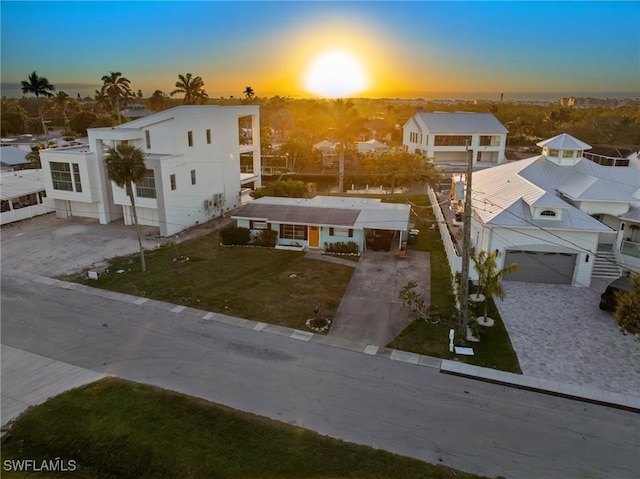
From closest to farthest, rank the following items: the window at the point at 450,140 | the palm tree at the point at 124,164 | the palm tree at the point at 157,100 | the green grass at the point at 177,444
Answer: the green grass at the point at 177,444
the palm tree at the point at 124,164
the window at the point at 450,140
the palm tree at the point at 157,100

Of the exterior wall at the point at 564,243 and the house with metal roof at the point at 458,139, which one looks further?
the house with metal roof at the point at 458,139

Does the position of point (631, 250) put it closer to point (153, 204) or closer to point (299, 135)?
point (153, 204)

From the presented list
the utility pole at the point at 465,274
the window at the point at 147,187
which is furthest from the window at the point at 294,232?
the utility pole at the point at 465,274

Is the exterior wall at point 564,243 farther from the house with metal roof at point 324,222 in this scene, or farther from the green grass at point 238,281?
the green grass at point 238,281

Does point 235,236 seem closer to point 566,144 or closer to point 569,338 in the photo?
point 569,338

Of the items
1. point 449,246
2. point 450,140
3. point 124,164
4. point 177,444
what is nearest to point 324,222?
point 449,246

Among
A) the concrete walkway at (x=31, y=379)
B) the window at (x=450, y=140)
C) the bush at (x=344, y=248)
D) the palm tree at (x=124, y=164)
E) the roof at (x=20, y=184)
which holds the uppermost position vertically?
the palm tree at (x=124, y=164)

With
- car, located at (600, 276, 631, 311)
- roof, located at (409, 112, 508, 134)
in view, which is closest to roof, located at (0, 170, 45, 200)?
car, located at (600, 276, 631, 311)

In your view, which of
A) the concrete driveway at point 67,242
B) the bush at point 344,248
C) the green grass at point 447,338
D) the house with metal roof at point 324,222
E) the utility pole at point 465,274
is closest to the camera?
the utility pole at point 465,274
